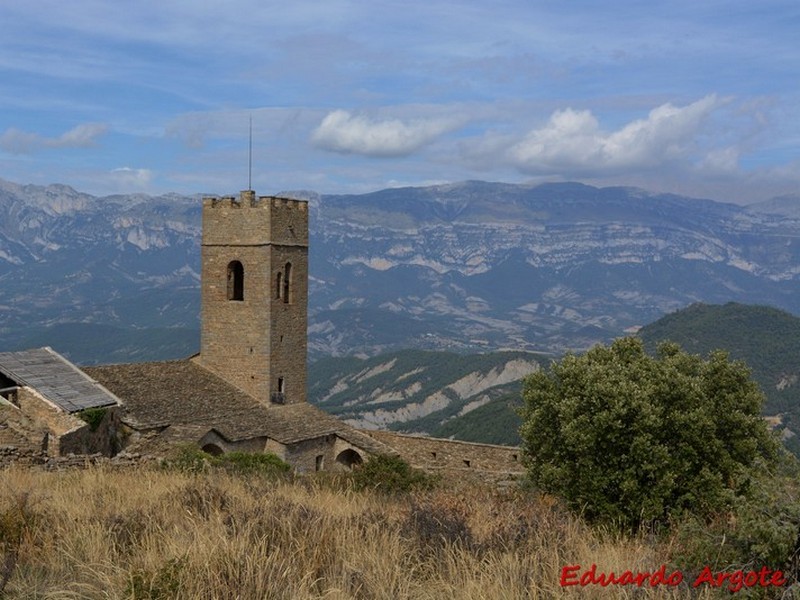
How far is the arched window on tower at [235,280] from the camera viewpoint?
135 ft

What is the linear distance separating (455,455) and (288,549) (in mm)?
28489

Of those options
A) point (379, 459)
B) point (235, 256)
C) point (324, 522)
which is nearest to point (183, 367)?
point (235, 256)

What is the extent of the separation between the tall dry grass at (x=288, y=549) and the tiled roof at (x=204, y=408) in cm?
2348

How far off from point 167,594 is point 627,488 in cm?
1046

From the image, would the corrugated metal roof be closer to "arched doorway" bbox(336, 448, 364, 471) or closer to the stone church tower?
the stone church tower

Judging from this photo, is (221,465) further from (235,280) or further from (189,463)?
(235,280)

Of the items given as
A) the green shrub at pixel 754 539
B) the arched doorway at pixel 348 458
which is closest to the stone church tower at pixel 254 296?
the arched doorway at pixel 348 458

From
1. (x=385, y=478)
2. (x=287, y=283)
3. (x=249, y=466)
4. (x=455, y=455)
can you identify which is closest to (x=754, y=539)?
(x=385, y=478)

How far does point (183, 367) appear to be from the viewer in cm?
Result: 3975

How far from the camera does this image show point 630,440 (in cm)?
1595

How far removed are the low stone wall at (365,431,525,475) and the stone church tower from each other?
6663 mm

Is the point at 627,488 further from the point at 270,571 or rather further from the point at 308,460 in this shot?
the point at 308,460

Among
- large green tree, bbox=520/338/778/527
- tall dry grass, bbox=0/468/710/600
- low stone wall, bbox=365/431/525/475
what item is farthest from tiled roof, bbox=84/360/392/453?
tall dry grass, bbox=0/468/710/600

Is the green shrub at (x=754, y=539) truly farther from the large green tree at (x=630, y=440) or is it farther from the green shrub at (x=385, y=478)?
the green shrub at (x=385, y=478)
